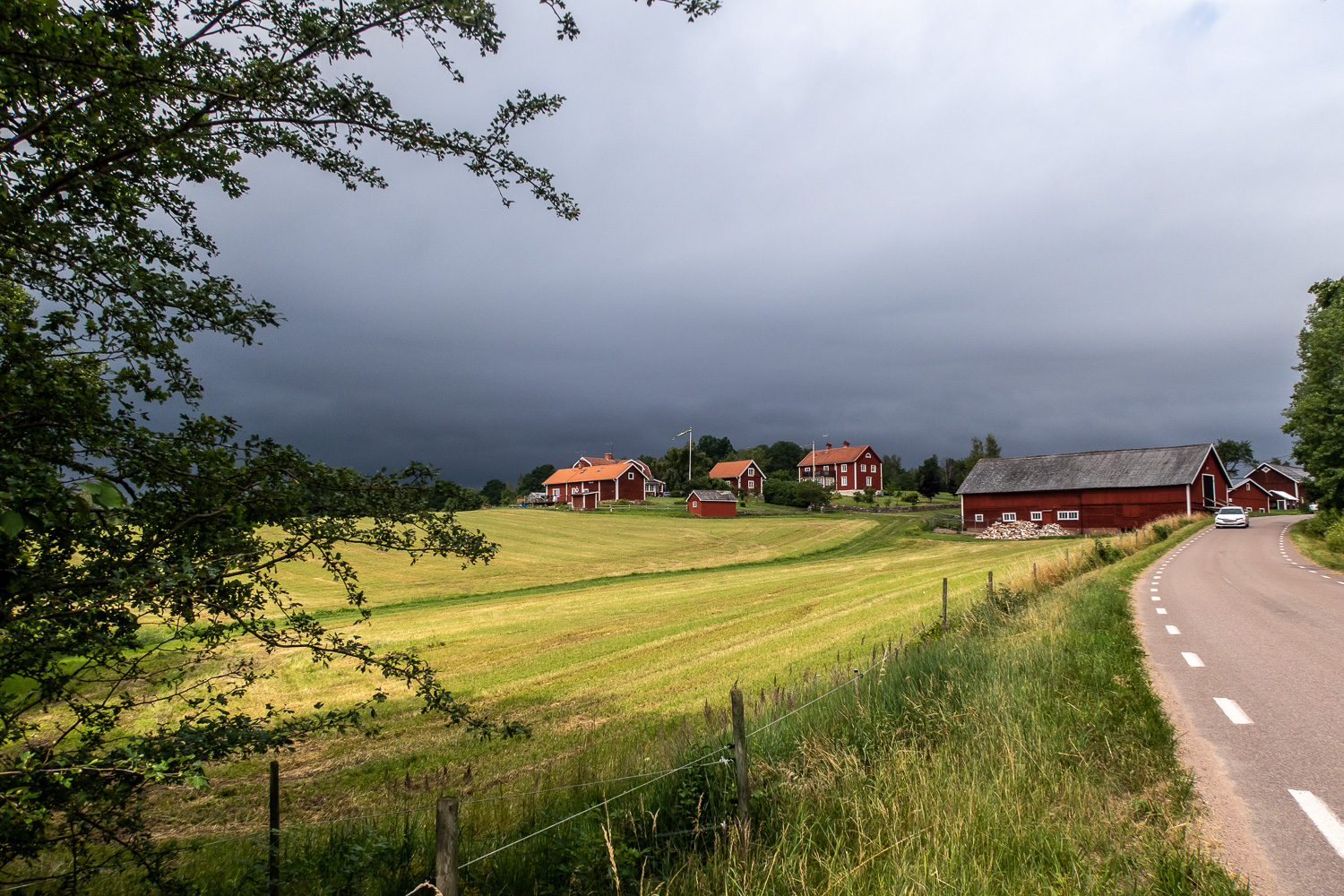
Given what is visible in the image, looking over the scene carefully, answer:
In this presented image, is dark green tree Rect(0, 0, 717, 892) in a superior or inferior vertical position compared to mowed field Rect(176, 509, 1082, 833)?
superior

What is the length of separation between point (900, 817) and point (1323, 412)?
45370 millimetres

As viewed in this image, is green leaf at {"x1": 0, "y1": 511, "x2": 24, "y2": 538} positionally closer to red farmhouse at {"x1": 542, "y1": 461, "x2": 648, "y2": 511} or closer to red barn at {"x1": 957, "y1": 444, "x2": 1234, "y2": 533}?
red barn at {"x1": 957, "y1": 444, "x2": 1234, "y2": 533}

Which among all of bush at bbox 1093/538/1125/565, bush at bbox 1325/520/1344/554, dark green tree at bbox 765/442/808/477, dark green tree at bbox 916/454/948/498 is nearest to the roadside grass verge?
bush at bbox 1325/520/1344/554

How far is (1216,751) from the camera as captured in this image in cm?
627

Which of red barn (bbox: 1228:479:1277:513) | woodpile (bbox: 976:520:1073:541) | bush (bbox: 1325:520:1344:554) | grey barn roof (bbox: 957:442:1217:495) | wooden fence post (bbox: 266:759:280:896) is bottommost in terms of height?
woodpile (bbox: 976:520:1073:541)

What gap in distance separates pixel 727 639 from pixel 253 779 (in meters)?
11.0

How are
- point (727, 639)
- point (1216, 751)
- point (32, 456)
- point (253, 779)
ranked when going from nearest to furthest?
point (32, 456) < point (1216, 751) < point (253, 779) < point (727, 639)

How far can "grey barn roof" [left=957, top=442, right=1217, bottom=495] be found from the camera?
190ft

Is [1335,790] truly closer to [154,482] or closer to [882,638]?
[154,482]

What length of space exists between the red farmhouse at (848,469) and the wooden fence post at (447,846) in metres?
116

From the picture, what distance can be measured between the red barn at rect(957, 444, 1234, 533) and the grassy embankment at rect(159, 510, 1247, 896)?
60.5m

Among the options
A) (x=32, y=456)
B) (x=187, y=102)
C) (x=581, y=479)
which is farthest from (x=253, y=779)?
(x=581, y=479)

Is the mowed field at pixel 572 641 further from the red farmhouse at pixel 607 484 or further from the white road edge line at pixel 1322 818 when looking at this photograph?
the red farmhouse at pixel 607 484

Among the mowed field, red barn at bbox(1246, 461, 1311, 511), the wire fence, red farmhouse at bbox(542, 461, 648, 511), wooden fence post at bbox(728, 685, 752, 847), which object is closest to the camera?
the wire fence
